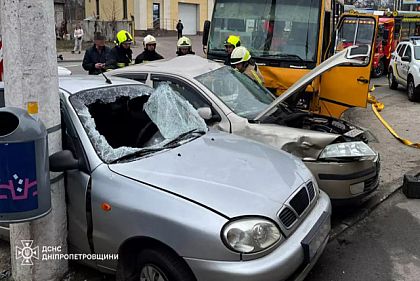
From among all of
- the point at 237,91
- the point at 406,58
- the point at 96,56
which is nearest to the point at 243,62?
the point at 237,91

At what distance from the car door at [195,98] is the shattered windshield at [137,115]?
650mm

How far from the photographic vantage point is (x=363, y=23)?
17359 millimetres

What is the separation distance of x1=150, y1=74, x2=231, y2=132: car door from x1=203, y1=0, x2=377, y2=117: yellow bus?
106 inches

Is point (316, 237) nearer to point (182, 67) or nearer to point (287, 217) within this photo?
point (287, 217)

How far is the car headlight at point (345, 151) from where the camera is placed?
4613 mm

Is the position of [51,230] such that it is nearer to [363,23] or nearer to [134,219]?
[134,219]

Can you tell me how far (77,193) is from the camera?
346cm

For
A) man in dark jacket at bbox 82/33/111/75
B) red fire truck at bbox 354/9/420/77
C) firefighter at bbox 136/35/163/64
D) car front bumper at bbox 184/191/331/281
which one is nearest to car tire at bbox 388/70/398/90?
red fire truck at bbox 354/9/420/77

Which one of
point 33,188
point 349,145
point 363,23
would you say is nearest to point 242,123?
point 349,145

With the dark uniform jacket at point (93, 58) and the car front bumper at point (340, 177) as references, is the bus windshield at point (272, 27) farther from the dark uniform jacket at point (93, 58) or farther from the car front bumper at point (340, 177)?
the car front bumper at point (340, 177)

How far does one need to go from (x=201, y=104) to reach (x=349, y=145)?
5.27 ft

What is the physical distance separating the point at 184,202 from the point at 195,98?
7.87 feet

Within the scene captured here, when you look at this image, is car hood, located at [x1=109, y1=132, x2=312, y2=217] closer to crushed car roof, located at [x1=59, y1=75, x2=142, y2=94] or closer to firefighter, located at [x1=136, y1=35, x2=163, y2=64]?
crushed car roof, located at [x1=59, y1=75, x2=142, y2=94]

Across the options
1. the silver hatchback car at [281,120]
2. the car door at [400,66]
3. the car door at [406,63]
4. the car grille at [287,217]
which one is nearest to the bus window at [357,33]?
the car door at [400,66]
